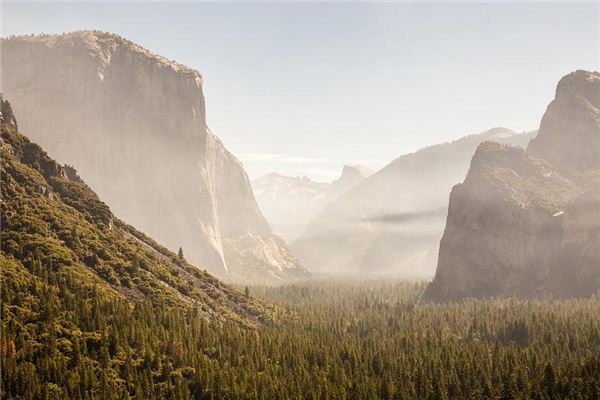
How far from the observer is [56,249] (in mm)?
159375

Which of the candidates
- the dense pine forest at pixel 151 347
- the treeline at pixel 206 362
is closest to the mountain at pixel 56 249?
the dense pine forest at pixel 151 347

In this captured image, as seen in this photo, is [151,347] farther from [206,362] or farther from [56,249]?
[56,249]

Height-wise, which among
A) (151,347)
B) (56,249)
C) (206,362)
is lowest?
(206,362)

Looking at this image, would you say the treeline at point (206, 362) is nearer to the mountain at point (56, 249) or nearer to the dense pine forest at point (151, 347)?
the dense pine forest at point (151, 347)

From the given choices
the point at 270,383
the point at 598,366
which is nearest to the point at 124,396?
the point at 270,383

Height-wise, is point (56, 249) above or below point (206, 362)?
above

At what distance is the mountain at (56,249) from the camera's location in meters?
146

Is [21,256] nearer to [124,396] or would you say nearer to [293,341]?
[124,396]

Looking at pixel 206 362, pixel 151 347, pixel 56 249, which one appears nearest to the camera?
pixel 151 347

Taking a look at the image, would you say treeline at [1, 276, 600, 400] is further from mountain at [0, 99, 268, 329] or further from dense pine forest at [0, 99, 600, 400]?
mountain at [0, 99, 268, 329]

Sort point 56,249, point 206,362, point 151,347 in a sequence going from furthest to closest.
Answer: point 56,249, point 206,362, point 151,347

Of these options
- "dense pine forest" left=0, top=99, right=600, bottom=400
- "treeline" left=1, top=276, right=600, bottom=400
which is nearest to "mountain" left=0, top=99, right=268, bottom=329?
"dense pine forest" left=0, top=99, right=600, bottom=400

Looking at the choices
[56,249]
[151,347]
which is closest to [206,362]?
[151,347]

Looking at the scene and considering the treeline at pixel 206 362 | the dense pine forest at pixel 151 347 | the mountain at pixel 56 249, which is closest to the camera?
the treeline at pixel 206 362
